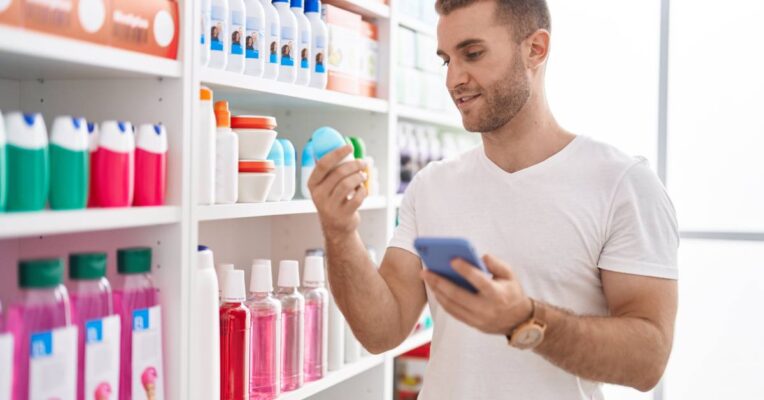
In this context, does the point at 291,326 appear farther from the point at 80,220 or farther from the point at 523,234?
the point at 80,220

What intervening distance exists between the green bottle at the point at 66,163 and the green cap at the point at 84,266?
0.10m

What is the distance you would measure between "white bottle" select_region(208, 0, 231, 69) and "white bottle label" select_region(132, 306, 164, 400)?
55 cm

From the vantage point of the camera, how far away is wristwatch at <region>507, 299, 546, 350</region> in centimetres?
128

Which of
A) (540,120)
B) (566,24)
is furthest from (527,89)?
(566,24)

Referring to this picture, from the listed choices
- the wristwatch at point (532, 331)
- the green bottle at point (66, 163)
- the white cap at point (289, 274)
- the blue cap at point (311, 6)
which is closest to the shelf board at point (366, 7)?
the blue cap at point (311, 6)

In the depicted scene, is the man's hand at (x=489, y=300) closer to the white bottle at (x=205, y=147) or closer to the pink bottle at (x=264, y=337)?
the white bottle at (x=205, y=147)

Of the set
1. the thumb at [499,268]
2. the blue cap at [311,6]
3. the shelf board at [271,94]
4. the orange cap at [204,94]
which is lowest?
the thumb at [499,268]

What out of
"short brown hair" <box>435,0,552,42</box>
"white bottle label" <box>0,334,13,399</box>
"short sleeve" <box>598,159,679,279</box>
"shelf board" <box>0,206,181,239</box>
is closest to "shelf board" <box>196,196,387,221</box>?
"shelf board" <box>0,206,181,239</box>

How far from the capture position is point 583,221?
159cm

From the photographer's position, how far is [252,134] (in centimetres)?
173

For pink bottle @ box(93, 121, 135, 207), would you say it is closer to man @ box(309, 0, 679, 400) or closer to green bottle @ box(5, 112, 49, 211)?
green bottle @ box(5, 112, 49, 211)

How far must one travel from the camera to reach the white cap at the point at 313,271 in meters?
2.07

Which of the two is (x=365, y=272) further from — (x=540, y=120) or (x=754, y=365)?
(x=754, y=365)

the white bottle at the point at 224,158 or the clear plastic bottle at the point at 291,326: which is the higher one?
the white bottle at the point at 224,158
